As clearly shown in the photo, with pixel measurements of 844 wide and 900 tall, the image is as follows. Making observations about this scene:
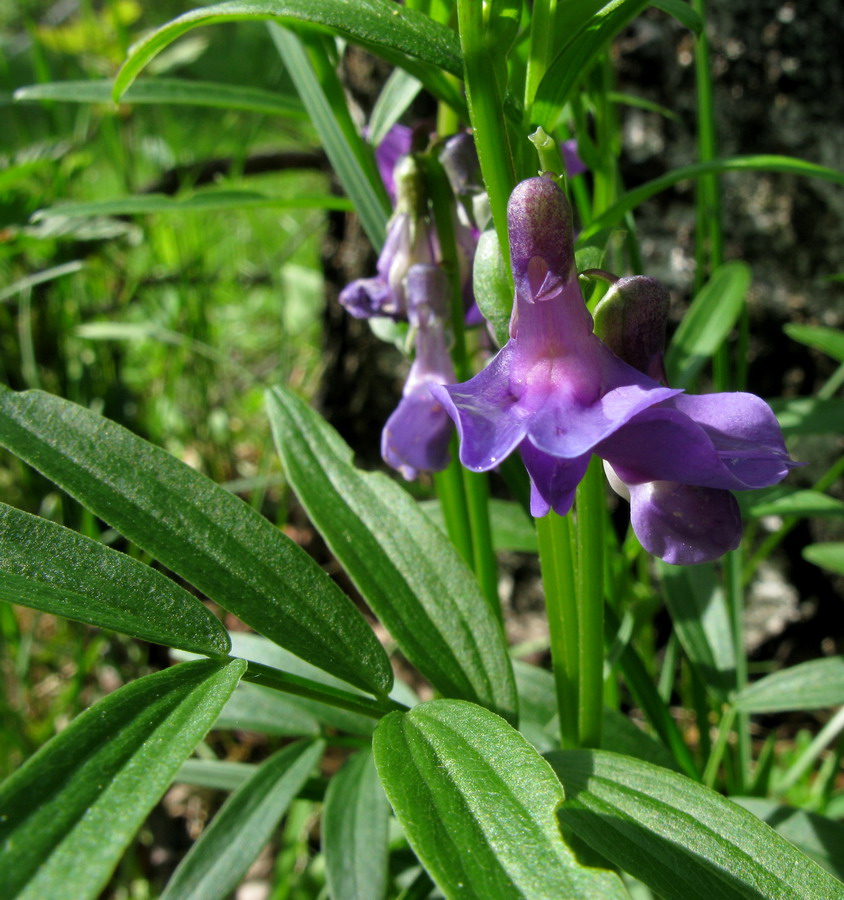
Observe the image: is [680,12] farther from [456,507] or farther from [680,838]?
[680,838]

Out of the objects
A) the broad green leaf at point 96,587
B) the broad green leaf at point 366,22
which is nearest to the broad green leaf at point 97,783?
the broad green leaf at point 96,587

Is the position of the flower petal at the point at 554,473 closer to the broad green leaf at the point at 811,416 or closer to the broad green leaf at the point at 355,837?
the broad green leaf at the point at 355,837

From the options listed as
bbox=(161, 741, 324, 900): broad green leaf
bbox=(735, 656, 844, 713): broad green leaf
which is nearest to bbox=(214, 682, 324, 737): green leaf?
bbox=(161, 741, 324, 900): broad green leaf

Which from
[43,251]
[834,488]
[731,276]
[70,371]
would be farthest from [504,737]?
[43,251]

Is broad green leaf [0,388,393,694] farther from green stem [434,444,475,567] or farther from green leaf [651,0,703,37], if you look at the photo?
green leaf [651,0,703,37]

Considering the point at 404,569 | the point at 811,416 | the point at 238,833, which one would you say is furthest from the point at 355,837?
the point at 811,416

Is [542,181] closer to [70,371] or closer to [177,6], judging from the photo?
[70,371]
